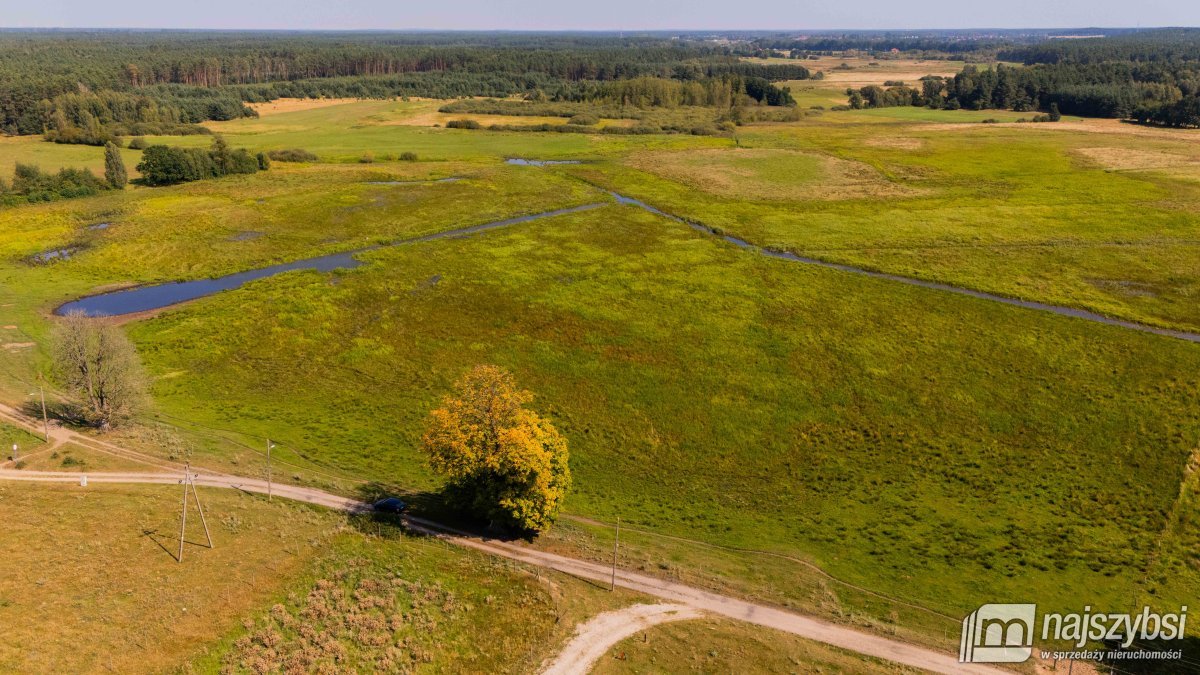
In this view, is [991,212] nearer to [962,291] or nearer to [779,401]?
[962,291]

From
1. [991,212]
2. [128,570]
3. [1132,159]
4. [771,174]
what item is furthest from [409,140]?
[1132,159]

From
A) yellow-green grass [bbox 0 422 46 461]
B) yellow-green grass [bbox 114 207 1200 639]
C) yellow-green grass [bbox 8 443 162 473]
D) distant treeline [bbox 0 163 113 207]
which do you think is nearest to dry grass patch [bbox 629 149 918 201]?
yellow-green grass [bbox 114 207 1200 639]

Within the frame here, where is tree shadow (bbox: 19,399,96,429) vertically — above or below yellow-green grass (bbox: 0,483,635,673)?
above

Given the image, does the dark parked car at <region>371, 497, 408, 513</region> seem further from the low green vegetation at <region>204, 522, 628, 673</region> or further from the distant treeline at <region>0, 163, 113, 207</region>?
the distant treeline at <region>0, 163, 113, 207</region>

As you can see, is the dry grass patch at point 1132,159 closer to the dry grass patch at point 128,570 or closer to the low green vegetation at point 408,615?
the low green vegetation at point 408,615

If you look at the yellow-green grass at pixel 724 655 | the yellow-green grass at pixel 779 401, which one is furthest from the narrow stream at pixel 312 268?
the yellow-green grass at pixel 724 655
